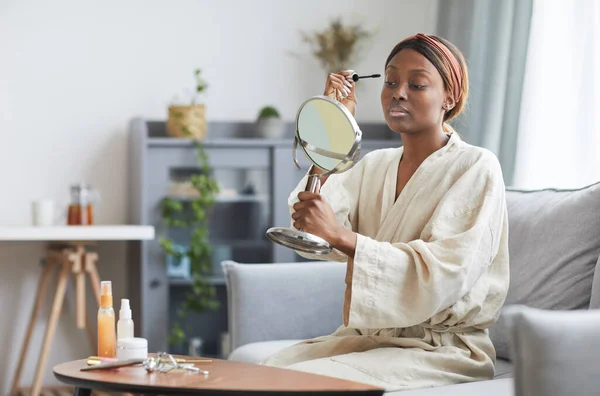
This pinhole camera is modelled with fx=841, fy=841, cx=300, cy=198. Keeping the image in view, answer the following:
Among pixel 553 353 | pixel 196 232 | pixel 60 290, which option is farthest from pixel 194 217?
pixel 553 353

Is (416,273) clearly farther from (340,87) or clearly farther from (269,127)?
(269,127)

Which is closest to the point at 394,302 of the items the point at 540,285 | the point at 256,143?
the point at 540,285

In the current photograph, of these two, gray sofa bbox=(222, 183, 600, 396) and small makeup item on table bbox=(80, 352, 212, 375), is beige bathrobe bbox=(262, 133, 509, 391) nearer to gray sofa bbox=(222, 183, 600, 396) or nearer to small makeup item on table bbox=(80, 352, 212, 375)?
gray sofa bbox=(222, 183, 600, 396)

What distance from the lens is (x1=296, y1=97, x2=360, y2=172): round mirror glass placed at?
154 cm

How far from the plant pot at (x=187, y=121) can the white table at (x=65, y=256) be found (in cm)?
46

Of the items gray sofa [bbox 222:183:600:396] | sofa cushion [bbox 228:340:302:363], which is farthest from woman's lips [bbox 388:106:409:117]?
sofa cushion [bbox 228:340:302:363]

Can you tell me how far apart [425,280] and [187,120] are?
6.92 feet

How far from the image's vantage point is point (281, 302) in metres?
2.39

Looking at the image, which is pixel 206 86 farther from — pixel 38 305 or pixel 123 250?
pixel 38 305

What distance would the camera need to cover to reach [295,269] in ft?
7.98

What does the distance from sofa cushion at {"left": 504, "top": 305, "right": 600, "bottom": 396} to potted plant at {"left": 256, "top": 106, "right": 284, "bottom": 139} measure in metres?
2.62

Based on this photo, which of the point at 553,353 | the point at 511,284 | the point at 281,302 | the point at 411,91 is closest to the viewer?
the point at 553,353

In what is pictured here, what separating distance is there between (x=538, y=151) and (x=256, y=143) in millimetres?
1179

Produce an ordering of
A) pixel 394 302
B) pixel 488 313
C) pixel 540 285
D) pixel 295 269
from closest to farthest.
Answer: pixel 394 302 < pixel 488 313 < pixel 540 285 < pixel 295 269
